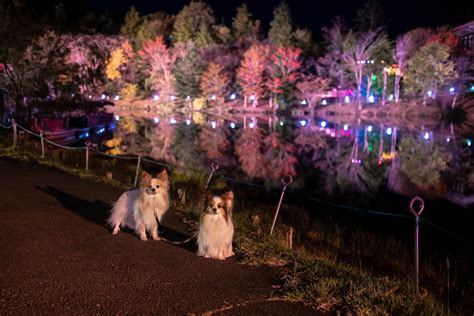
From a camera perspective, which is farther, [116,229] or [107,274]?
[116,229]

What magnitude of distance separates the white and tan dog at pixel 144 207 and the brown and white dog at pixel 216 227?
32.1 inches

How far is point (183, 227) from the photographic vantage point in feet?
23.7

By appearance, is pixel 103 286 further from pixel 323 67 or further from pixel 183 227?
pixel 323 67

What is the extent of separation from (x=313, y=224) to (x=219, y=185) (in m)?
4.80

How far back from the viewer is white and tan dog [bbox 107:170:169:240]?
5828 millimetres

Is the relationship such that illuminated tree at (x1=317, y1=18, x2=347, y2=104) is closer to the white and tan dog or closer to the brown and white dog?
the white and tan dog

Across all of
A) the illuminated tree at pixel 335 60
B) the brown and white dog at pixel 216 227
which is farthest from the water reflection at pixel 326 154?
the illuminated tree at pixel 335 60

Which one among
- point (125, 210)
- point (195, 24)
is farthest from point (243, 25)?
point (125, 210)

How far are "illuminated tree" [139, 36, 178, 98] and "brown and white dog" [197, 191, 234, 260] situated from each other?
56.1 metres

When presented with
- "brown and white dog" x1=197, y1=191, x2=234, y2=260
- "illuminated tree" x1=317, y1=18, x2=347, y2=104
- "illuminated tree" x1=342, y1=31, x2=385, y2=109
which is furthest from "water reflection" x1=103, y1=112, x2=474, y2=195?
"illuminated tree" x1=317, y1=18, x2=347, y2=104

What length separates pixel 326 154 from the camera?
24641mm

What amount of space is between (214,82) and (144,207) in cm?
5199

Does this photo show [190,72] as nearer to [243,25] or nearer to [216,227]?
[243,25]

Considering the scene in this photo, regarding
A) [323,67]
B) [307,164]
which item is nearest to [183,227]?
[307,164]
